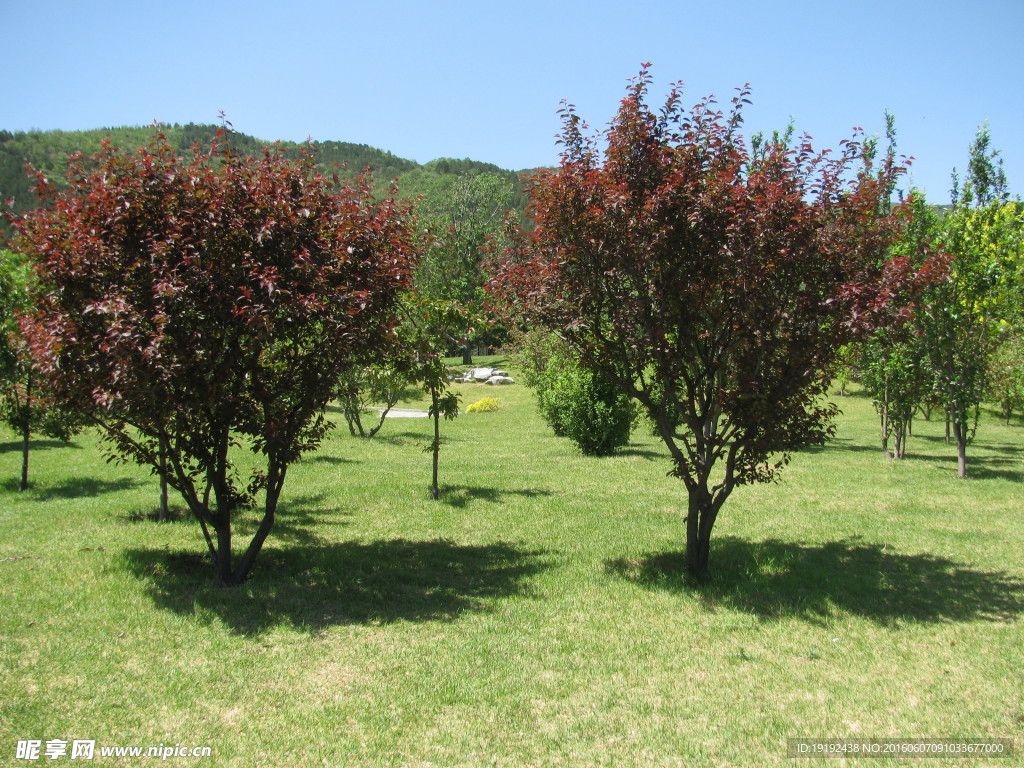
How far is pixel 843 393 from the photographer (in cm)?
3641

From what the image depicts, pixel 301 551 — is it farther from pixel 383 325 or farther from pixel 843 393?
pixel 843 393

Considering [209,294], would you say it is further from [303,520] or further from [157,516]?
[157,516]

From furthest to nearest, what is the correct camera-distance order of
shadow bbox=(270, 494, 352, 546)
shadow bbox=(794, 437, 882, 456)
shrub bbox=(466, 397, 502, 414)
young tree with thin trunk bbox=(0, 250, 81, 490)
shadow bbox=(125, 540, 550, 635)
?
shrub bbox=(466, 397, 502, 414)
shadow bbox=(794, 437, 882, 456)
young tree with thin trunk bbox=(0, 250, 81, 490)
shadow bbox=(270, 494, 352, 546)
shadow bbox=(125, 540, 550, 635)

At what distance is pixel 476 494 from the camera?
458 inches

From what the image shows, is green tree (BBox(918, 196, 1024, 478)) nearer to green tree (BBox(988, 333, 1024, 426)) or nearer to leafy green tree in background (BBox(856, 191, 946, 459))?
leafy green tree in background (BBox(856, 191, 946, 459))

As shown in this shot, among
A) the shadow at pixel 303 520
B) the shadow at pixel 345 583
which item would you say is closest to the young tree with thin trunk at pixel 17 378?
the shadow at pixel 303 520

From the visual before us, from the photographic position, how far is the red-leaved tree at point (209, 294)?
579cm

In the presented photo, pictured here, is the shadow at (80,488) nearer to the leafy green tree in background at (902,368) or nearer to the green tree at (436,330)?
the green tree at (436,330)

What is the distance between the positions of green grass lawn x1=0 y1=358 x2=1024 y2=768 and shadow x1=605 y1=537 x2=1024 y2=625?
0.13 ft

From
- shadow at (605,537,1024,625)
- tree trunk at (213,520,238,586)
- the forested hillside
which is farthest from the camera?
the forested hillside

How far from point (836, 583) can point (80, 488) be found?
41.9 ft

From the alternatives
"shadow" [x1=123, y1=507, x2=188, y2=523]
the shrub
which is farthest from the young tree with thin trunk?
the shrub

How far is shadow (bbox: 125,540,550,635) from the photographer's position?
243 inches

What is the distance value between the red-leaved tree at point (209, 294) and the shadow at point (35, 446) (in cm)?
1371
